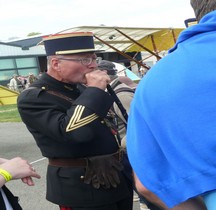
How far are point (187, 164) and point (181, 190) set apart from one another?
0.07 metres

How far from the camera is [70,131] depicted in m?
1.85

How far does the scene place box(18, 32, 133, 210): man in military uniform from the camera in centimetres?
197

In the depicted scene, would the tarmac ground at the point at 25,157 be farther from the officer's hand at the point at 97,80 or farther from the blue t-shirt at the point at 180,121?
the blue t-shirt at the point at 180,121

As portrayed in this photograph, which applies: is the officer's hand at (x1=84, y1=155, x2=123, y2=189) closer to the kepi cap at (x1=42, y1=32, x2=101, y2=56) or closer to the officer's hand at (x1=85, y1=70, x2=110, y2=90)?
the officer's hand at (x1=85, y1=70, x2=110, y2=90)

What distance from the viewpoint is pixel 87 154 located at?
208cm

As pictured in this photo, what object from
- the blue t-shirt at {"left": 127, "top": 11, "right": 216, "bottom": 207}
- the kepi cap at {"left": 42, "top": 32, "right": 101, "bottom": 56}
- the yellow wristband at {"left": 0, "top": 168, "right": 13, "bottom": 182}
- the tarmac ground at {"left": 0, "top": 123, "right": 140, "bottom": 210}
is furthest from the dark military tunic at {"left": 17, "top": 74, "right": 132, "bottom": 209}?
the tarmac ground at {"left": 0, "top": 123, "right": 140, "bottom": 210}

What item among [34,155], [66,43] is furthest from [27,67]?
[66,43]

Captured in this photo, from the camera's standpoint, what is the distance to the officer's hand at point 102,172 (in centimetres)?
210

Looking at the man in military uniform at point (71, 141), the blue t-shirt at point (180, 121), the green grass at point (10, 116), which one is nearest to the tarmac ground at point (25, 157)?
the green grass at point (10, 116)

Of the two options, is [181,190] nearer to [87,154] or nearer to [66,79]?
[87,154]

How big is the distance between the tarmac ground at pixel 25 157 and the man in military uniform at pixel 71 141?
7.05 feet

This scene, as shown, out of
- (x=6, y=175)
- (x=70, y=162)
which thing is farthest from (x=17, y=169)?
(x=70, y=162)

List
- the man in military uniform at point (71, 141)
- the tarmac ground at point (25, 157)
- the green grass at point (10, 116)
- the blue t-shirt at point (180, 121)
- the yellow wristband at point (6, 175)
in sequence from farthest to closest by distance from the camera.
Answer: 1. the green grass at point (10, 116)
2. the tarmac ground at point (25, 157)
3. the man in military uniform at point (71, 141)
4. the yellow wristband at point (6, 175)
5. the blue t-shirt at point (180, 121)

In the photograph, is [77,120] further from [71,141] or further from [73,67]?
[73,67]
